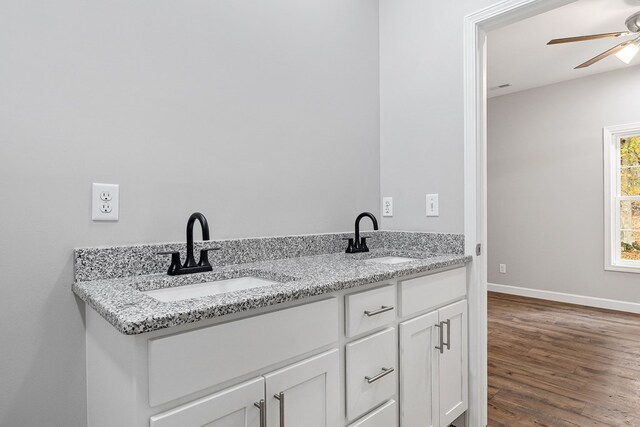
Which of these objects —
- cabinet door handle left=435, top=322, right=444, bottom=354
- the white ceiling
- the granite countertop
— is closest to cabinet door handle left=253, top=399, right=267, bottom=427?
the granite countertop

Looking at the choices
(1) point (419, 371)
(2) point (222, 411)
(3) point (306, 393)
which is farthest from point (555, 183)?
(2) point (222, 411)

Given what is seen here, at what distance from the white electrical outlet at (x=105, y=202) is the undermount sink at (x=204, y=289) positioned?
287 mm

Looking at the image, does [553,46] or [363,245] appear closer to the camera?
[363,245]

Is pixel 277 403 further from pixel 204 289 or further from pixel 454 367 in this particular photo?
pixel 454 367

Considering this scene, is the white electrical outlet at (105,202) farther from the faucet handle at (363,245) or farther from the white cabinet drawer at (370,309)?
the faucet handle at (363,245)

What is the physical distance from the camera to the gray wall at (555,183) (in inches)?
154

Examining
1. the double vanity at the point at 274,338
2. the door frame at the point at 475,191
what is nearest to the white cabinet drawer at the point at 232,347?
the double vanity at the point at 274,338

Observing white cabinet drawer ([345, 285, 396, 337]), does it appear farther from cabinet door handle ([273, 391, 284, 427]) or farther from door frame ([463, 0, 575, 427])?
door frame ([463, 0, 575, 427])

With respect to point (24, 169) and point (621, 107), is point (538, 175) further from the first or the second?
point (24, 169)

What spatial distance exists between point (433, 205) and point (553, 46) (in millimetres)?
2507

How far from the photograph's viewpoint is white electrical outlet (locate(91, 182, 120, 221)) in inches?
45.2

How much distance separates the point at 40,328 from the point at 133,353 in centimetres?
56

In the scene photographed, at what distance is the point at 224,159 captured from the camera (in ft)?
4.80

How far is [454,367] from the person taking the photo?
1603mm
